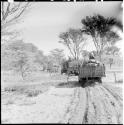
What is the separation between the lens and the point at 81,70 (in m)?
18.8

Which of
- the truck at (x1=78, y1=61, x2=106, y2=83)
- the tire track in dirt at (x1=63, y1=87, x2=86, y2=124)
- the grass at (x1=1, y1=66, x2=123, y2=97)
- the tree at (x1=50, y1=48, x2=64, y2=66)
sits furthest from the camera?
the tree at (x1=50, y1=48, x2=64, y2=66)

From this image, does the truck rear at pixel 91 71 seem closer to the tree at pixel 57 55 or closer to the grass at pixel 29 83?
the grass at pixel 29 83

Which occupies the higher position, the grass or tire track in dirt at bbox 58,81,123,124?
the grass

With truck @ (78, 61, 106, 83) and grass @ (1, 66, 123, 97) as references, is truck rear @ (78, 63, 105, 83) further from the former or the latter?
grass @ (1, 66, 123, 97)

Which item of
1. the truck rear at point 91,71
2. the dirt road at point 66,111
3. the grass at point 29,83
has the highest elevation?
Answer: the truck rear at point 91,71

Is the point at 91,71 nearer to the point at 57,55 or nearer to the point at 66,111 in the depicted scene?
the point at 66,111

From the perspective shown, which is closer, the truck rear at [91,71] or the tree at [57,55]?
the truck rear at [91,71]

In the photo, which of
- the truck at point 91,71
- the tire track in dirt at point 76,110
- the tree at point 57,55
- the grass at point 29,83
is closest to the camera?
the tire track in dirt at point 76,110

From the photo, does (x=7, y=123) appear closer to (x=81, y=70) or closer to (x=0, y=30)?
(x=0, y=30)

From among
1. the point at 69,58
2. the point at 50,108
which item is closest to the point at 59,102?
the point at 50,108

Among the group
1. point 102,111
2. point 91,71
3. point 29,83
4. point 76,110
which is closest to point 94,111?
point 102,111

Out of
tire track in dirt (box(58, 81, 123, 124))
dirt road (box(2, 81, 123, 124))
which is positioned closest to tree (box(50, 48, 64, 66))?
tire track in dirt (box(58, 81, 123, 124))

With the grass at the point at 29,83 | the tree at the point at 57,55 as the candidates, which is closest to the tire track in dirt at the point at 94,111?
the grass at the point at 29,83

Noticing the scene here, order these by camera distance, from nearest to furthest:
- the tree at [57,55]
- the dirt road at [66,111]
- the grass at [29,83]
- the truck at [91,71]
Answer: the dirt road at [66,111]
the grass at [29,83]
the truck at [91,71]
the tree at [57,55]
